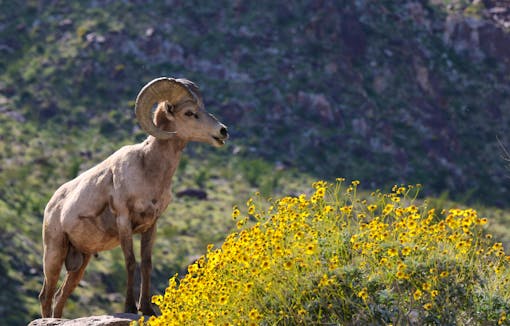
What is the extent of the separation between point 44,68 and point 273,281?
6288cm

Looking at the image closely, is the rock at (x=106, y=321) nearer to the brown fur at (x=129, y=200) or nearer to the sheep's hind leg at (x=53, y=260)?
the brown fur at (x=129, y=200)

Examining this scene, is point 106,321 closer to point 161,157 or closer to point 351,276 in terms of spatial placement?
point 161,157

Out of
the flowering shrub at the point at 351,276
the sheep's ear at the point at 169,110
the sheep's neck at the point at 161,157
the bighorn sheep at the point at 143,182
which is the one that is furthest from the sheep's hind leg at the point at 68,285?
the flowering shrub at the point at 351,276

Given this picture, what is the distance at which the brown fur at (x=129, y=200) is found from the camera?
1094cm

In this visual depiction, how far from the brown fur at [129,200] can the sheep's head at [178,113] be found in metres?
0.01

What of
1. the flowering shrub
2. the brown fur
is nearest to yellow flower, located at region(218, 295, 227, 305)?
the flowering shrub

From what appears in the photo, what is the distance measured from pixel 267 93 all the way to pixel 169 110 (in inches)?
2346

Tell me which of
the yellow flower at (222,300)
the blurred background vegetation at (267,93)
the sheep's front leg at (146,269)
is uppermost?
the yellow flower at (222,300)

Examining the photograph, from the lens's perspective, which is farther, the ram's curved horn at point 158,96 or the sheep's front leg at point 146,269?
the sheep's front leg at point 146,269

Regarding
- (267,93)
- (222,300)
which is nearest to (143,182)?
(222,300)

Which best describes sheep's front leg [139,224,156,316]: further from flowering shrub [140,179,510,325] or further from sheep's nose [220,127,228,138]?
flowering shrub [140,179,510,325]

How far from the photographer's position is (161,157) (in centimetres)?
1109

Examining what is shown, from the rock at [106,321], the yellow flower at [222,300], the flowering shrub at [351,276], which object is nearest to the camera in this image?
the yellow flower at [222,300]

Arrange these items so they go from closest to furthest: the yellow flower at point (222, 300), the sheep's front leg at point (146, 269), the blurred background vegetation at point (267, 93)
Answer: the yellow flower at point (222, 300), the sheep's front leg at point (146, 269), the blurred background vegetation at point (267, 93)
